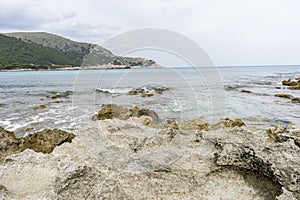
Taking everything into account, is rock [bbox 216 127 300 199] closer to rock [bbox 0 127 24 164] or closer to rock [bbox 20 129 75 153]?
rock [bbox 20 129 75 153]

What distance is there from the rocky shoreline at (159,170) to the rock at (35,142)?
2.38m

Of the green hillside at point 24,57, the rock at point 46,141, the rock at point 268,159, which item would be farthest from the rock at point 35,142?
the green hillside at point 24,57

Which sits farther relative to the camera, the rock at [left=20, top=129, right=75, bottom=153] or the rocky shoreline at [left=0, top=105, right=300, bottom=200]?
the rock at [left=20, top=129, right=75, bottom=153]

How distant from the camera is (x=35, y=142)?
7.31 meters

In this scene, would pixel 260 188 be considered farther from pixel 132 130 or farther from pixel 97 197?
pixel 132 130

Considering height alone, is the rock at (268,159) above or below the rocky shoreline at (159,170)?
above

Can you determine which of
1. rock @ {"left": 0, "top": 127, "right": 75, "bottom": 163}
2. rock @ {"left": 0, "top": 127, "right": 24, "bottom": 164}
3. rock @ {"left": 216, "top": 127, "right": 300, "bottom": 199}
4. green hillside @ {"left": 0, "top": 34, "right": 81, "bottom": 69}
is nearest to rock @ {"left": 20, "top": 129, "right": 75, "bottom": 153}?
rock @ {"left": 0, "top": 127, "right": 75, "bottom": 163}

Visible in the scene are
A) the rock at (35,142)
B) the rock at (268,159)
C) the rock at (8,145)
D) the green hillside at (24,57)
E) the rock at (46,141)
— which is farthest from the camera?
the green hillside at (24,57)

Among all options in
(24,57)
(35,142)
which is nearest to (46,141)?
(35,142)

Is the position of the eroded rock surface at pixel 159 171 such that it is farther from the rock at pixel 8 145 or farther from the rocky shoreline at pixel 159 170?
the rock at pixel 8 145

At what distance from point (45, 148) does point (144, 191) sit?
4.49 metres

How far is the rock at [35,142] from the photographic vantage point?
6.83m

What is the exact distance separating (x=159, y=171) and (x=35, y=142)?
15.9 feet

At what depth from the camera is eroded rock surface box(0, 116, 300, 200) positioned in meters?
3.56
